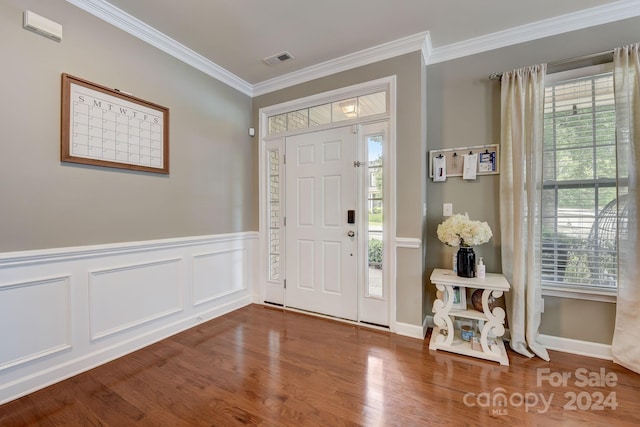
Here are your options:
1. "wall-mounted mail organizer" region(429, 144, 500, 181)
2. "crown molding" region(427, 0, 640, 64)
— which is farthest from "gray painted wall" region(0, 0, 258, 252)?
"crown molding" region(427, 0, 640, 64)

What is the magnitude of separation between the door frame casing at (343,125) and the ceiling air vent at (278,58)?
43 cm

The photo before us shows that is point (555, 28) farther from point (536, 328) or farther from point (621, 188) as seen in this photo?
point (536, 328)

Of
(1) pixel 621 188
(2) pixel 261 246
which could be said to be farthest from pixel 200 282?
(1) pixel 621 188

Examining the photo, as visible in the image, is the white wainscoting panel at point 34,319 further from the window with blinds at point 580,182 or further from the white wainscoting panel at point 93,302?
the window with blinds at point 580,182

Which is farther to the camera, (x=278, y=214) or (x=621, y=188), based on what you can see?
(x=278, y=214)

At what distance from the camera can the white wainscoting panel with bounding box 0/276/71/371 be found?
66.3 inches

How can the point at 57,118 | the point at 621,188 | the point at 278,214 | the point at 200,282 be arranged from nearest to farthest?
Result: 1. the point at 57,118
2. the point at 621,188
3. the point at 200,282
4. the point at 278,214

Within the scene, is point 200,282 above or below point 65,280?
below

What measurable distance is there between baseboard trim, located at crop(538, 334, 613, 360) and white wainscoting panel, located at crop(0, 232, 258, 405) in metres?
3.13

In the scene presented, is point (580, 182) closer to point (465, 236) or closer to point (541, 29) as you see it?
point (465, 236)

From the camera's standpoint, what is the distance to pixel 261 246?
3438 mm

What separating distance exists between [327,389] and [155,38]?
3.14 meters

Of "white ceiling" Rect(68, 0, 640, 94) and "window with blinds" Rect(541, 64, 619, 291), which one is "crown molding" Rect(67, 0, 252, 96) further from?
"window with blinds" Rect(541, 64, 619, 291)

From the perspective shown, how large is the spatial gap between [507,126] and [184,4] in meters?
2.77
